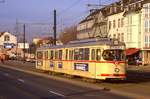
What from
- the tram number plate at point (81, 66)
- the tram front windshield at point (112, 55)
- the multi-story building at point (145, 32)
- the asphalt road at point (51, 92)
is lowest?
the asphalt road at point (51, 92)

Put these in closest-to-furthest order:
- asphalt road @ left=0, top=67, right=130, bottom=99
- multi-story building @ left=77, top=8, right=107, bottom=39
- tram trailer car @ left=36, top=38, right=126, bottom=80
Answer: asphalt road @ left=0, top=67, right=130, bottom=99 → tram trailer car @ left=36, top=38, right=126, bottom=80 → multi-story building @ left=77, top=8, right=107, bottom=39

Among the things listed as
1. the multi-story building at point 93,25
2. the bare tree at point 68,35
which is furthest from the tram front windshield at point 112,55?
the bare tree at point 68,35

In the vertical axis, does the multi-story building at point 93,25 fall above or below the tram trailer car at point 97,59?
above

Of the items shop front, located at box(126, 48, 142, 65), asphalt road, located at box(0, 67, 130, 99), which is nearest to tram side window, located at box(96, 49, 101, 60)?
asphalt road, located at box(0, 67, 130, 99)

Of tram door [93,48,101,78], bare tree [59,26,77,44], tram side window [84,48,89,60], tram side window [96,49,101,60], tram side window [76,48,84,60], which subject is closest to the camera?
tram door [93,48,101,78]

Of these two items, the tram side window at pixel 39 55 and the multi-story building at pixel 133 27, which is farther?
the multi-story building at pixel 133 27

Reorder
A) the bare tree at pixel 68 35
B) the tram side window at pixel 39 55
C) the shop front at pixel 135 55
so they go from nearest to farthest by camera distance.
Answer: the tram side window at pixel 39 55 → the shop front at pixel 135 55 → the bare tree at pixel 68 35

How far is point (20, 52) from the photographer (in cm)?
15550

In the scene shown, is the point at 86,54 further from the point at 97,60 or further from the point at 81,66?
the point at 97,60

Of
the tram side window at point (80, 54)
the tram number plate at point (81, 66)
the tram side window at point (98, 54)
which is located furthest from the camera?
the tram side window at point (80, 54)

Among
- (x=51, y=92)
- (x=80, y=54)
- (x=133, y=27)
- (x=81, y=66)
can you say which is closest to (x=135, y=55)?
(x=133, y=27)

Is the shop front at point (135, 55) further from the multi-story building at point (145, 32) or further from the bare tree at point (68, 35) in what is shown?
the bare tree at point (68, 35)

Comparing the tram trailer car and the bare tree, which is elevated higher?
the bare tree

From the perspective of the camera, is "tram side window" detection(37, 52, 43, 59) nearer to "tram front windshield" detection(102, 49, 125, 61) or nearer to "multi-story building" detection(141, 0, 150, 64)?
"tram front windshield" detection(102, 49, 125, 61)
